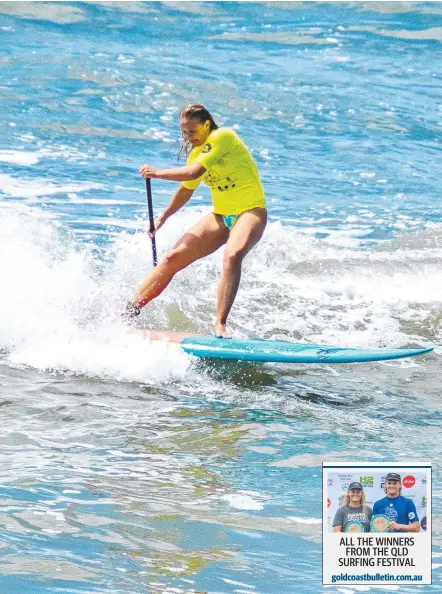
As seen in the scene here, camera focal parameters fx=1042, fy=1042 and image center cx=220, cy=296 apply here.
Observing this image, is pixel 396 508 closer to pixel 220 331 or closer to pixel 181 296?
pixel 220 331

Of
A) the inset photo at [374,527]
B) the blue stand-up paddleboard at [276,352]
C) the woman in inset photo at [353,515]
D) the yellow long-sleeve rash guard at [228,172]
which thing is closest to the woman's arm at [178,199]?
the yellow long-sleeve rash guard at [228,172]

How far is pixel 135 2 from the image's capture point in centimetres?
2152

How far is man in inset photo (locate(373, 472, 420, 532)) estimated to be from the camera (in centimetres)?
411

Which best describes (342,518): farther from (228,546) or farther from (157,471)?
(157,471)

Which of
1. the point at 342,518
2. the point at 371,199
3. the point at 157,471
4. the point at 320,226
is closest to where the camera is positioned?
the point at 342,518

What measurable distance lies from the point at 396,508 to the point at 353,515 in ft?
0.61

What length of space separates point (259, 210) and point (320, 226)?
479 centimetres

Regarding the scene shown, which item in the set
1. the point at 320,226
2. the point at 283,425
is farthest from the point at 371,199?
the point at 283,425

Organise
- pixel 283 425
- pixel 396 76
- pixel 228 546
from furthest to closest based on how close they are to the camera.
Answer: pixel 396 76 < pixel 283 425 < pixel 228 546

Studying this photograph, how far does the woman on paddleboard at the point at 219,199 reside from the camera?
7.56m

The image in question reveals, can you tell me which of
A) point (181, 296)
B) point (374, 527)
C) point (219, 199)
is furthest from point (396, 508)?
point (181, 296)

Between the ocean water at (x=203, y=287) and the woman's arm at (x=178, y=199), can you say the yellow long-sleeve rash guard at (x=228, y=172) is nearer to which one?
the woman's arm at (x=178, y=199)

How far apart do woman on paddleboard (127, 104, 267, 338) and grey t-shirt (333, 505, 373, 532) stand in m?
→ 3.70

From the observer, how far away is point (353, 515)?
4.10 metres
